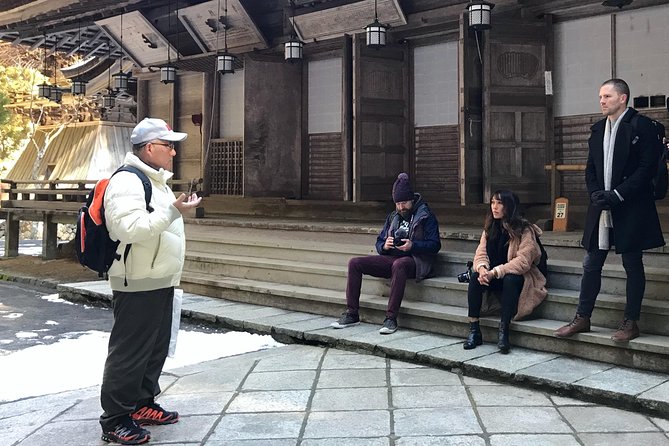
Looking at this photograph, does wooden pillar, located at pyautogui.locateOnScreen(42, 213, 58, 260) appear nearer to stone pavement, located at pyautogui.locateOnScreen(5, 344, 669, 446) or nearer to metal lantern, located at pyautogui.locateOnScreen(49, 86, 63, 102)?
metal lantern, located at pyautogui.locateOnScreen(49, 86, 63, 102)

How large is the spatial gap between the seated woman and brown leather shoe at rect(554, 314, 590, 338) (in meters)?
0.46

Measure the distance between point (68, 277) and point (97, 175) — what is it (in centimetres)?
859

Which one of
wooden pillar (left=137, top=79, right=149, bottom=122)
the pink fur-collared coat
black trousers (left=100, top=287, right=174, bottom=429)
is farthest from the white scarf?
wooden pillar (left=137, top=79, right=149, bottom=122)

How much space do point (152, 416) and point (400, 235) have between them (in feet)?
10.9

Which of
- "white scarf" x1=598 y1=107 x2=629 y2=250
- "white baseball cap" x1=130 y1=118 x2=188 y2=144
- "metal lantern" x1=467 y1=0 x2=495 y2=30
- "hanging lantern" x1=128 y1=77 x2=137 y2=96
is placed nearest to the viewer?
"white baseball cap" x1=130 y1=118 x2=188 y2=144

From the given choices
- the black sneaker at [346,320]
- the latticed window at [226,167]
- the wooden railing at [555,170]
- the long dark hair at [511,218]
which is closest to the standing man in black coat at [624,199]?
the long dark hair at [511,218]

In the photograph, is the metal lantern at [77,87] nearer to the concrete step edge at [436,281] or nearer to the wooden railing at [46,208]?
the wooden railing at [46,208]

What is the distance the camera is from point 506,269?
18.5 feet

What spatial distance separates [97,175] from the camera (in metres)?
20.5

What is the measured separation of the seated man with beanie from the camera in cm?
664

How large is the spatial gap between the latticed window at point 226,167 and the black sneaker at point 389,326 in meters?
6.76

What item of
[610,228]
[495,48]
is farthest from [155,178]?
[495,48]

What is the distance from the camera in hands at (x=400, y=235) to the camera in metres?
6.69

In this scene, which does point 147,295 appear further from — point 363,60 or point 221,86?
point 221,86
